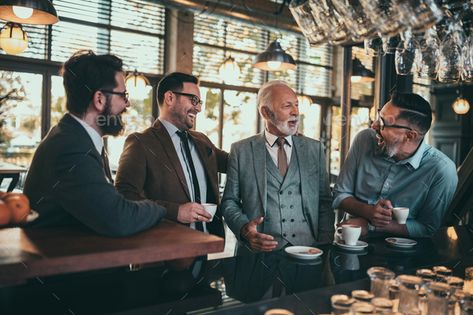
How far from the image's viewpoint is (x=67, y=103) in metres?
1.71

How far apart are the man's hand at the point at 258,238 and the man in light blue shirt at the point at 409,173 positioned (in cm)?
54

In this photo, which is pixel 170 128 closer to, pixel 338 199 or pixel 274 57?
pixel 338 199

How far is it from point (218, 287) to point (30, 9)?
2730 mm

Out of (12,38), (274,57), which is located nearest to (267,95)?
(274,57)

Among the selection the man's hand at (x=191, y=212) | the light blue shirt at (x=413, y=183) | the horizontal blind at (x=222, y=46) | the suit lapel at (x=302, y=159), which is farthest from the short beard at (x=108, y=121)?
the horizontal blind at (x=222, y=46)

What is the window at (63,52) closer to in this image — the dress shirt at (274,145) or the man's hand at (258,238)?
the dress shirt at (274,145)

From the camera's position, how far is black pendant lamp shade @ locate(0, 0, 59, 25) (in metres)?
3.08

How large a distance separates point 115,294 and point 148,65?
680cm

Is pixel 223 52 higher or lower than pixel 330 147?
higher

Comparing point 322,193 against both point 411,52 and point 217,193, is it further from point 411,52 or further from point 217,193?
point 411,52

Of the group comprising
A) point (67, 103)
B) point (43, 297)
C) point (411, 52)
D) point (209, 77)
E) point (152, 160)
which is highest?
point (209, 77)

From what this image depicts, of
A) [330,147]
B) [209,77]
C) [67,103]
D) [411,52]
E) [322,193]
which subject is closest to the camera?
[67,103]

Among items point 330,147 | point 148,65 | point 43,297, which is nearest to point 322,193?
point 43,297

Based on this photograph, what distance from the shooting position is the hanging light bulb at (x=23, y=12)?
321 cm
